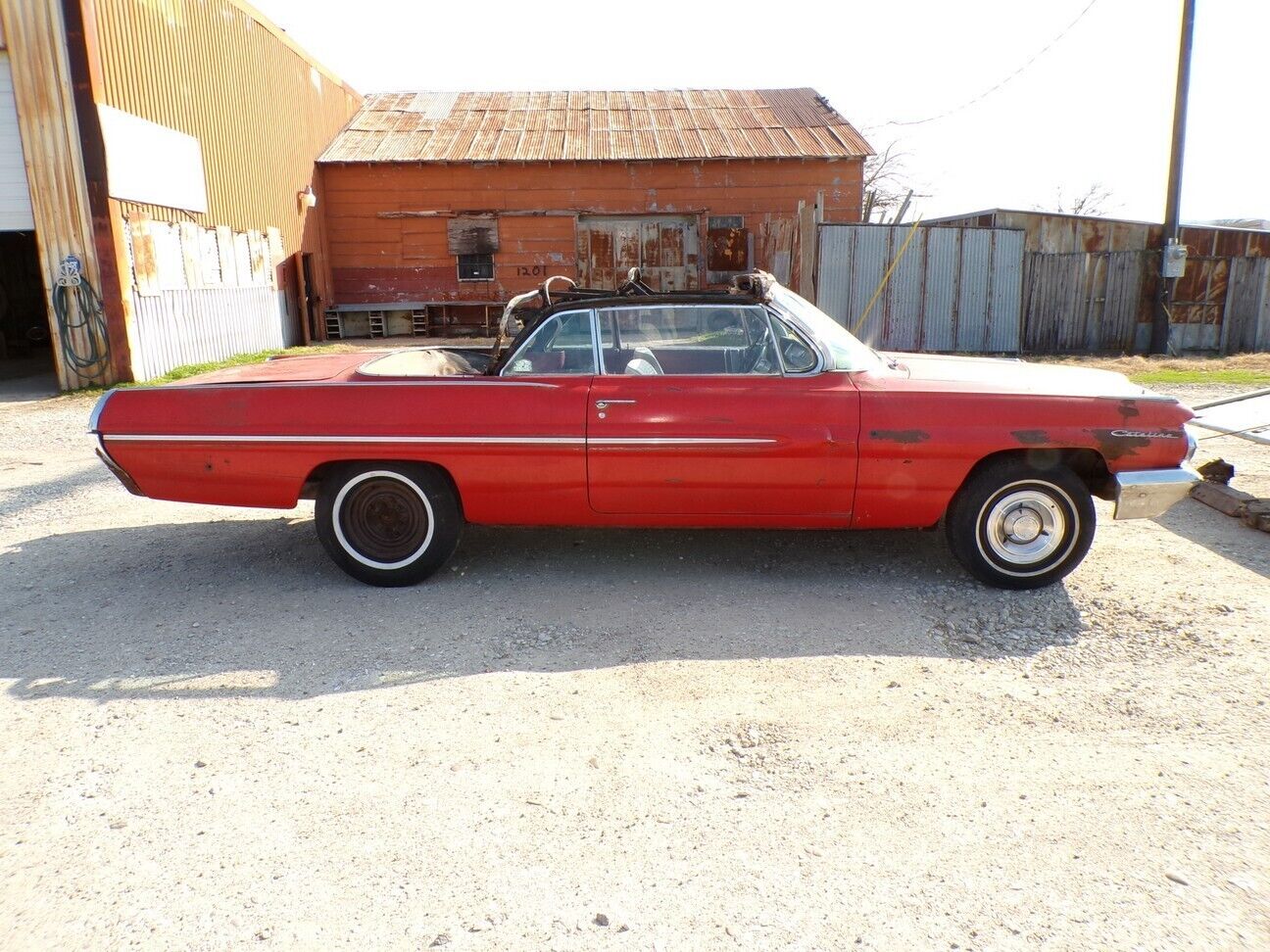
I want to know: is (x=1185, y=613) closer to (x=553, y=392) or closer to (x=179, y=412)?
(x=553, y=392)

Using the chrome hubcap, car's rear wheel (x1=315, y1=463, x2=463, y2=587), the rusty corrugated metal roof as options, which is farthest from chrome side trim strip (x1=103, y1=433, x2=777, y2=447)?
the rusty corrugated metal roof

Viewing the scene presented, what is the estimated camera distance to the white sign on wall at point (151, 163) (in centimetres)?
1110

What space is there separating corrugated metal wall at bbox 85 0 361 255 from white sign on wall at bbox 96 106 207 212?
0.52 ft

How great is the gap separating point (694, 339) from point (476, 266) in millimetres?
15314

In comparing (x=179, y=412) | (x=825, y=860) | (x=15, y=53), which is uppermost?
(x=15, y=53)

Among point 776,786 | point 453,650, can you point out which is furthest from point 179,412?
point 776,786

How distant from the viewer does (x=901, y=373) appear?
4516 mm

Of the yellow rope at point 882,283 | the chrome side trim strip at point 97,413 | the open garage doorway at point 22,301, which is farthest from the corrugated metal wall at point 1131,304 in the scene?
the open garage doorway at point 22,301

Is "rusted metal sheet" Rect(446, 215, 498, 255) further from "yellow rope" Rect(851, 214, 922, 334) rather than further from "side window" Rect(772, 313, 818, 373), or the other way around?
"side window" Rect(772, 313, 818, 373)

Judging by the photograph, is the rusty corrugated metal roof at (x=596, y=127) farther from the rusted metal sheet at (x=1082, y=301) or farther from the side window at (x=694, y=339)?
the side window at (x=694, y=339)

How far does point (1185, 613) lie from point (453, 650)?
129 inches

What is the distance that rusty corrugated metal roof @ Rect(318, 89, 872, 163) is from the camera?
18250mm

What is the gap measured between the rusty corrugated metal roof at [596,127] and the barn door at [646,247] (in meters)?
1.30

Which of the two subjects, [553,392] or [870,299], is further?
[870,299]
